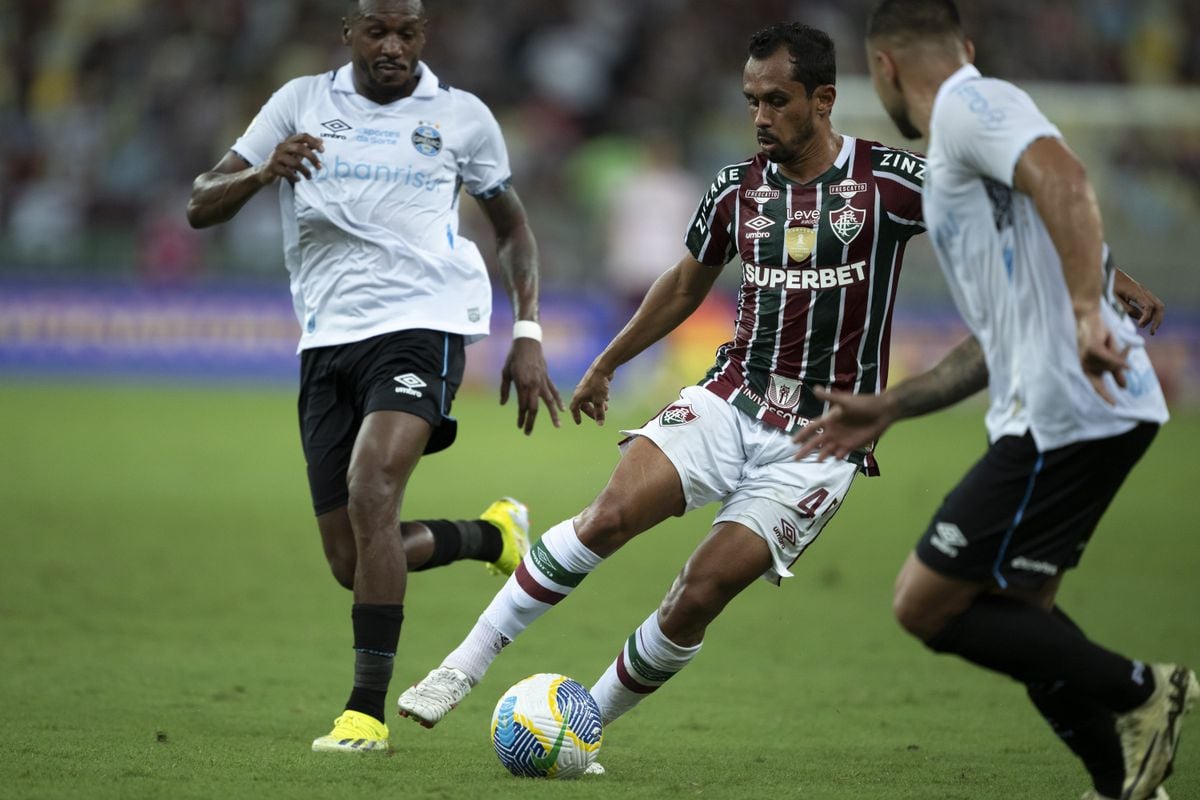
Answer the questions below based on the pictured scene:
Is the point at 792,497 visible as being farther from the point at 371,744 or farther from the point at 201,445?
the point at 201,445

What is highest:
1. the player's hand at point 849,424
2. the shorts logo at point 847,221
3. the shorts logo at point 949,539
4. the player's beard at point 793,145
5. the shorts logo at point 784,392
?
the player's beard at point 793,145

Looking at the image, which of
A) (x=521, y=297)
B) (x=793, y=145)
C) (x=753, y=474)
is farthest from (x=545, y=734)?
(x=793, y=145)

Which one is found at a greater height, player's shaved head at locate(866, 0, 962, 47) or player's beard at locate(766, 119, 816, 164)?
player's shaved head at locate(866, 0, 962, 47)

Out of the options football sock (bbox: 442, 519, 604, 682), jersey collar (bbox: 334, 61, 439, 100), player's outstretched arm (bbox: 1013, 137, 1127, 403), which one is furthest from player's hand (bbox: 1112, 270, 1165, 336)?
jersey collar (bbox: 334, 61, 439, 100)

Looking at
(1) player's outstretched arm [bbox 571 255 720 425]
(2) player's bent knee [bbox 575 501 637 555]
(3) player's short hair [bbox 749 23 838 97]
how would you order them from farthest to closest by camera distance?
(1) player's outstretched arm [bbox 571 255 720 425] → (3) player's short hair [bbox 749 23 838 97] → (2) player's bent knee [bbox 575 501 637 555]

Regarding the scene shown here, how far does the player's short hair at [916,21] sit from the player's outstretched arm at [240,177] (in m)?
2.30

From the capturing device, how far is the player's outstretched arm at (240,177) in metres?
6.03

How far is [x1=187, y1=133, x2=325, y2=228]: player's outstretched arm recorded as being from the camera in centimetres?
603

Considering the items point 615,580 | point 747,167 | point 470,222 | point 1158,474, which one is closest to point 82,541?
point 615,580

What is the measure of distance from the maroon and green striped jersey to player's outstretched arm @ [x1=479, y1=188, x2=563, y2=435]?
885mm

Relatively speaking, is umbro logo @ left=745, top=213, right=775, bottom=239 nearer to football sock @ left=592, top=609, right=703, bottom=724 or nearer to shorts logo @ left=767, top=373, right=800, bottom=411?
shorts logo @ left=767, top=373, right=800, bottom=411

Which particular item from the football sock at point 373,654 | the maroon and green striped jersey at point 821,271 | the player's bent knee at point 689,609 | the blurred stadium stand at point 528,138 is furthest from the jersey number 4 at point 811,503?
the blurred stadium stand at point 528,138

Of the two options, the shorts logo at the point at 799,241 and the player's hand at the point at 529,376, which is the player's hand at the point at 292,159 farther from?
the shorts logo at the point at 799,241

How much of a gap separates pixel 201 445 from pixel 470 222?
270 inches
